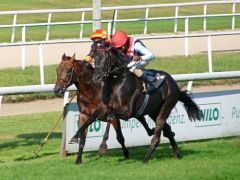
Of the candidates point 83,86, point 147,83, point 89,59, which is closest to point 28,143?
point 83,86

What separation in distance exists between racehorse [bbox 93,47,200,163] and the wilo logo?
149 centimetres

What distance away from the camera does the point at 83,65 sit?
416 inches

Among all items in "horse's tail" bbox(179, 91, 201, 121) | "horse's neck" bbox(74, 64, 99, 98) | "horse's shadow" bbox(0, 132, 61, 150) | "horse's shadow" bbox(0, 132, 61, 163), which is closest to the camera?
"horse's neck" bbox(74, 64, 99, 98)

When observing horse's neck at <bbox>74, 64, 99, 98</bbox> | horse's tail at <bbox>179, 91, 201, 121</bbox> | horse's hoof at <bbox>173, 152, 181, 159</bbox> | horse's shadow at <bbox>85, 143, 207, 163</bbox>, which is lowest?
horse's shadow at <bbox>85, 143, 207, 163</bbox>

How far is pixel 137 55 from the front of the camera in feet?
34.3

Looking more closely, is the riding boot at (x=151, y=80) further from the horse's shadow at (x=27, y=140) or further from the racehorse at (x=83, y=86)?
the horse's shadow at (x=27, y=140)

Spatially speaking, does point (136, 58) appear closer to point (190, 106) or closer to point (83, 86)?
point (83, 86)

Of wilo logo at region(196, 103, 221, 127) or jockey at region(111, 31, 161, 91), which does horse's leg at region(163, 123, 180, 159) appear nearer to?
jockey at region(111, 31, 161, 91)

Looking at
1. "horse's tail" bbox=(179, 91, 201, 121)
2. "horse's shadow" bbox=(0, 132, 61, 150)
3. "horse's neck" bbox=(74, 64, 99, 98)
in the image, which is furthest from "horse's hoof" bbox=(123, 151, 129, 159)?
"horse's shadow" bbox=(0, 132, 61, 150)

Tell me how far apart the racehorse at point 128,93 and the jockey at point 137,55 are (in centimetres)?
8

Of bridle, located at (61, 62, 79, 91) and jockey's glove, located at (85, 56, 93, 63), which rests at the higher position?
jockey's glove, located at (85, 56, 93, 63)

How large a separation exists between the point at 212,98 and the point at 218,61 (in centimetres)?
658

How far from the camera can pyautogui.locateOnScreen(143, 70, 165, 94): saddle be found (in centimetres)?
1046

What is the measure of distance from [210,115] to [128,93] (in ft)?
8.12
